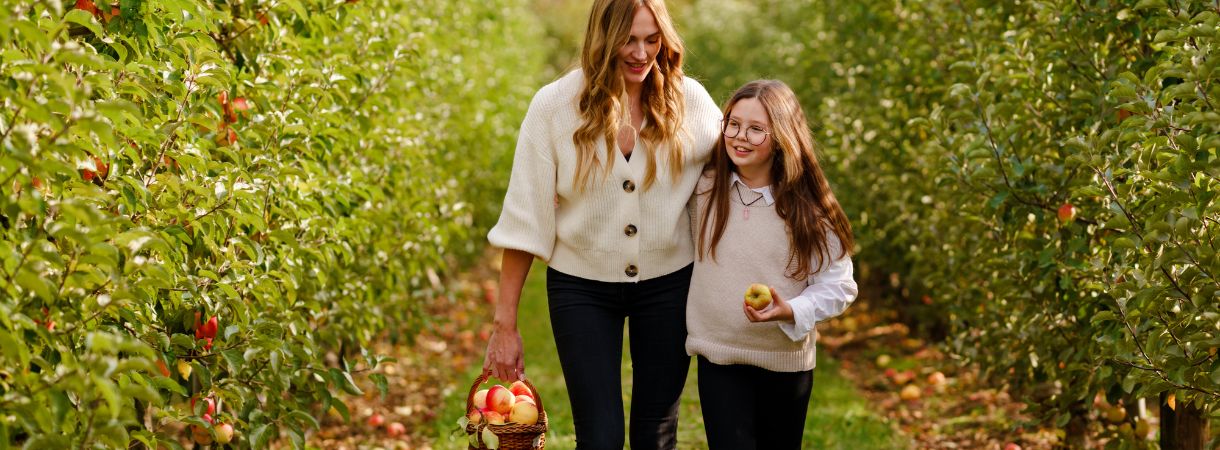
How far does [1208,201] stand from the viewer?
8.84 feet

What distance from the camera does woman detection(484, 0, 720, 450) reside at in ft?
10.1

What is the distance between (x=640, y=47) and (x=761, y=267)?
24.8 inches

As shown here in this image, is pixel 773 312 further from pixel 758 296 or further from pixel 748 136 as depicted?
pixel 748 136

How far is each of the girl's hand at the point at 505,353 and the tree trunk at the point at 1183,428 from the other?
6.25 feet

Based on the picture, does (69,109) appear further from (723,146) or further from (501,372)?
(723,146)

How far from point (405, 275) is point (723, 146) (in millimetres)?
2254

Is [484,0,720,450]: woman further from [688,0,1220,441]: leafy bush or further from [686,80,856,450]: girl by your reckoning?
[688,0,1220,441]: leafy bush

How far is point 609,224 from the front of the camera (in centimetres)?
310

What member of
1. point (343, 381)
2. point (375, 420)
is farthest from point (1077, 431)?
point (375, 420)

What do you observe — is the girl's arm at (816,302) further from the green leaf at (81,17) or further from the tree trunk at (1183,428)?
the green leaf at (81,17)

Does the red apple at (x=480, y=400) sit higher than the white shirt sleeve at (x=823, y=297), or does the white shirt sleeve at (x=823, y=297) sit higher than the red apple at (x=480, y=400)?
the white shirt sleeve at (x=823, y=297)

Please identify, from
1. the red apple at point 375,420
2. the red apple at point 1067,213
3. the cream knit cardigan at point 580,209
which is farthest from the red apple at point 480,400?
the red apple at point 375,420

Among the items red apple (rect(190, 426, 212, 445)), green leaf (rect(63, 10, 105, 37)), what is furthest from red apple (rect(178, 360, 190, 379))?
green leaf (rect(63, 10, 105, 37))

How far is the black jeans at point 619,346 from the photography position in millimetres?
3072
